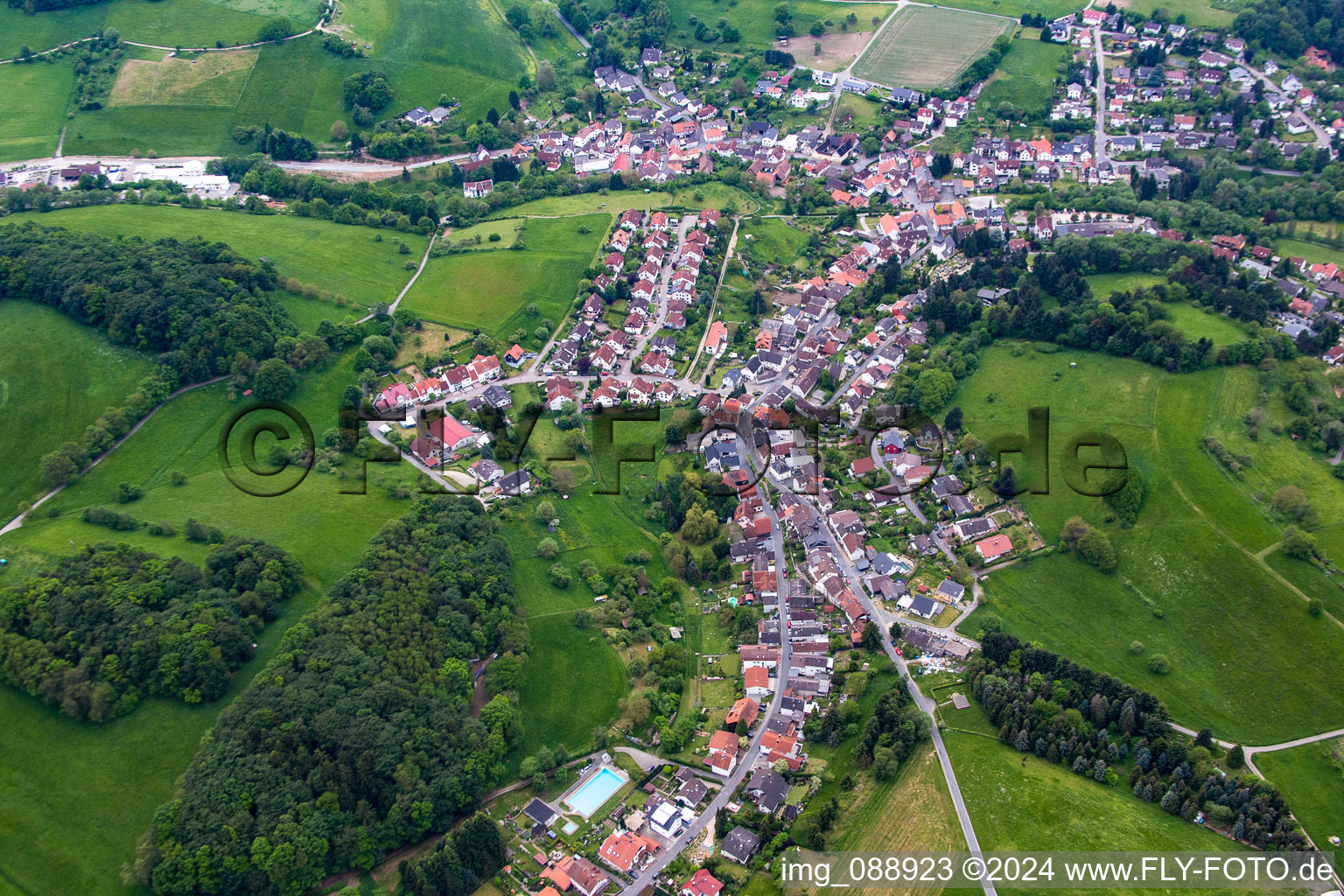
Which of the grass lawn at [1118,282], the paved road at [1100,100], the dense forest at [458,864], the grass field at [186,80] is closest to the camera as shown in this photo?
the dense forest at [458,864]

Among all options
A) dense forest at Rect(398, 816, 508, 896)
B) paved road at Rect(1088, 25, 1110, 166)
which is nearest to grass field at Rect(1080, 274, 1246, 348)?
paved road at Rect(1088, 25, 1110, 166)

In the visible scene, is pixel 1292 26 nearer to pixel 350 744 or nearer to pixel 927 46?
pixel 927 46

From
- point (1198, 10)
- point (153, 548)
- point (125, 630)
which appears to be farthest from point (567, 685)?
point (1198, 10)

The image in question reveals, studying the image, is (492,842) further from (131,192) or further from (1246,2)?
(1246,2)

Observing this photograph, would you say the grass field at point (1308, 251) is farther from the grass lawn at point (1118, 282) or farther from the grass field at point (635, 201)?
the grass field at point (635, 201)

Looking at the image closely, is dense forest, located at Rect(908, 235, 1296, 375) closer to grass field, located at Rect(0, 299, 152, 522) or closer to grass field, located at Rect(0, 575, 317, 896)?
grass field, located at Rect(0, 575, 317, 896)

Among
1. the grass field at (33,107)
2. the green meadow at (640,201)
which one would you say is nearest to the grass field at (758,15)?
the green meadow at (640,201)
